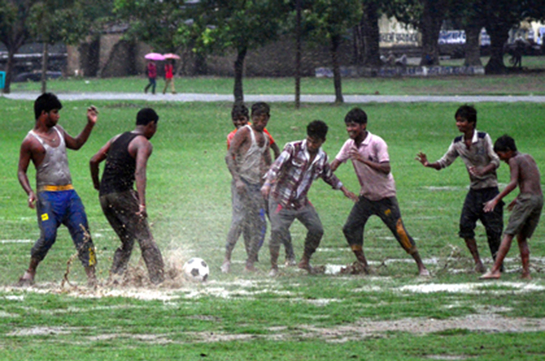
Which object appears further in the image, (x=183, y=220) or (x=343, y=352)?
(x=183, y=220)

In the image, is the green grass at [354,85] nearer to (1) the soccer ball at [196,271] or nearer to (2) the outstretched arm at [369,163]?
(2) the outstretched arm at [369,163]

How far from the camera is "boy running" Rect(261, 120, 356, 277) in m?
9.25

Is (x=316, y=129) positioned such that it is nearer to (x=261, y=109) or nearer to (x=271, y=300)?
(x=261, y=109)

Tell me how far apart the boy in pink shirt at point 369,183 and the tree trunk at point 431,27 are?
4636cm

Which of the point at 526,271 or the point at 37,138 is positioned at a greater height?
the point at 37,138

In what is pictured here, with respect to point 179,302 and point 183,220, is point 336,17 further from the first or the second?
point 179,302

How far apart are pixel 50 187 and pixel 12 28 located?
3954 cm

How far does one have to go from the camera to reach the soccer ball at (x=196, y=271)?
350 inches

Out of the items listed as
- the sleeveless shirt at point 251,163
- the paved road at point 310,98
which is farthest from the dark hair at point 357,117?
the paved road at point 310,98

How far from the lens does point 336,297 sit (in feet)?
26.4

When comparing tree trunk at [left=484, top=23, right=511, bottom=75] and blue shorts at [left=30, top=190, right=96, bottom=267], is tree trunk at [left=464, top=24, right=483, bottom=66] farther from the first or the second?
blue shorts at [left=30, top=190, right=96, bottom=267]

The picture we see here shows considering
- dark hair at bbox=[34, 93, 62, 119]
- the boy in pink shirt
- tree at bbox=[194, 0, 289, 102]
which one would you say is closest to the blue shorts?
dark hair at bbox=[34, 93, 62, 119]

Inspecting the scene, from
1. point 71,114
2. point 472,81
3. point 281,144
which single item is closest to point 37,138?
point 281,144

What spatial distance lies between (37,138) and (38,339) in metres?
2.46
